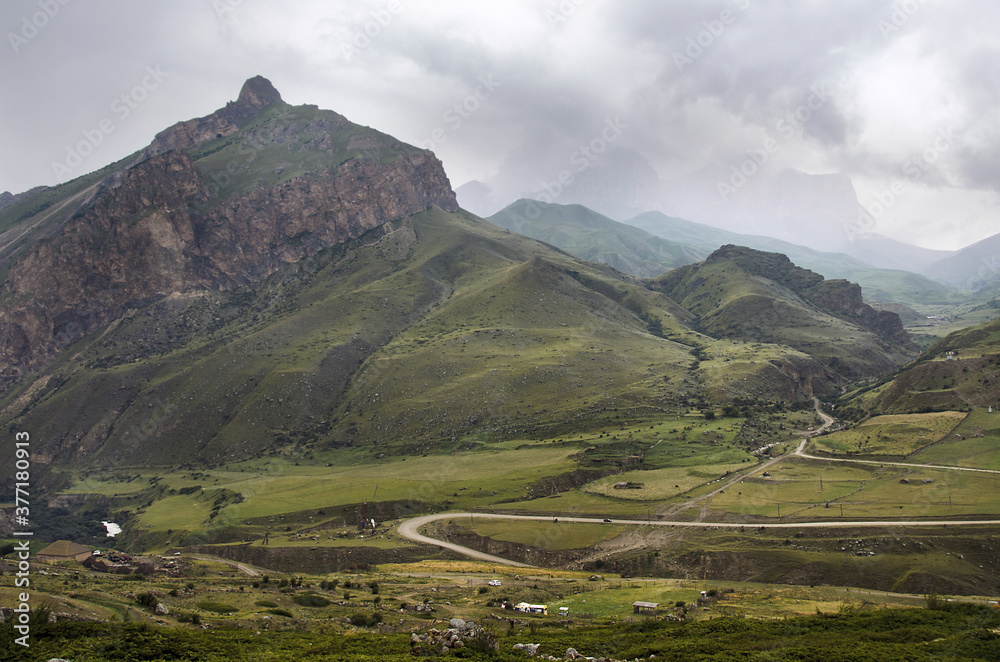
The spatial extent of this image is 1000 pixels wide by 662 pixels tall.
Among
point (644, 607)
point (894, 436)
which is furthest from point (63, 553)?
point (894, 436)

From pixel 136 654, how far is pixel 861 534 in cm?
8962

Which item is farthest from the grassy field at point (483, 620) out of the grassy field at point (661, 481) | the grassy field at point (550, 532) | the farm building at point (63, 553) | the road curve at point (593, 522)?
the grassy field at point (661, 481)

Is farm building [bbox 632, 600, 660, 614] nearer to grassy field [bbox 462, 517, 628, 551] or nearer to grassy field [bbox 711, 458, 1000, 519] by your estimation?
grassy field [bbox 462, 517, 628, 551]

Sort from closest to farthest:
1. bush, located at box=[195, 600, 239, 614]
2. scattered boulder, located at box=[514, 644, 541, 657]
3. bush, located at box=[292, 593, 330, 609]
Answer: scattered boulder, located at box=[514, 644, 541, 657] < bush, located at box=[195, 600, 239, 614] < bush, located at box=[292, 593, 330, 609]

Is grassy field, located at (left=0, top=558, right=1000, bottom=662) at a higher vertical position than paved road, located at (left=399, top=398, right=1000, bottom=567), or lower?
higher

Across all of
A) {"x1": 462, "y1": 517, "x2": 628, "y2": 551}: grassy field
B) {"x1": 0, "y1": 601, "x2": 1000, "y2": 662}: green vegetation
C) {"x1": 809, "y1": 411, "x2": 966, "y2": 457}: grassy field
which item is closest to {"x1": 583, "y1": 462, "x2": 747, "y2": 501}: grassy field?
{"x1": 462, "y1": 517, "x2": 628, "y2": 551}: grassy field

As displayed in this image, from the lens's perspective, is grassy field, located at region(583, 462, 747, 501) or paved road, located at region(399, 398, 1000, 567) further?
grassy field, located at region(583, 462, 747, 501)

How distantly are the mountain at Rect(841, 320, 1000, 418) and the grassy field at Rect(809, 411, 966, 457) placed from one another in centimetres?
652

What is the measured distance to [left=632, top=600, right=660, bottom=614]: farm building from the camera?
60.0 meters

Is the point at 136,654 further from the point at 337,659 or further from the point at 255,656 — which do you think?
the point at 337,659

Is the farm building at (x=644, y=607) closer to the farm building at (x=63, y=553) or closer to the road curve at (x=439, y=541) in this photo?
the road curve at (x=439, y=541)

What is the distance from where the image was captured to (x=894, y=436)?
126812 millimetres

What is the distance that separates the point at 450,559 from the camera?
94312mm

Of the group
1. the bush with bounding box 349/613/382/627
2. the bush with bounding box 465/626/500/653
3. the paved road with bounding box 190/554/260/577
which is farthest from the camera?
the paved road with bounding box 190/554/260/577
